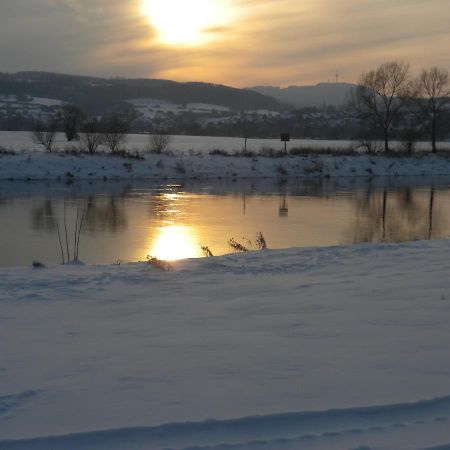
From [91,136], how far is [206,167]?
9326 millimetres

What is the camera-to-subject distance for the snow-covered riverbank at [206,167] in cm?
3725

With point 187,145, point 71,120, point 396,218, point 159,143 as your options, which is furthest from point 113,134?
point 396,218

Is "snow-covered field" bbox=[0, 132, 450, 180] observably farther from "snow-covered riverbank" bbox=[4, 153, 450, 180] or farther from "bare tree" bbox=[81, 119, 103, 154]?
"bare tree" bbox=[81, 119, 103, 154]

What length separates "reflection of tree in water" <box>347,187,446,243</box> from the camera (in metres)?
16.4

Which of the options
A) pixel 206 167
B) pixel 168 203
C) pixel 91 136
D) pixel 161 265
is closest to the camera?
pixel 161 265

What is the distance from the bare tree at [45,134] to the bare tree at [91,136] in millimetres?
2344

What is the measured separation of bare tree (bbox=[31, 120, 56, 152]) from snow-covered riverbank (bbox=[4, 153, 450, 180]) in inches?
199

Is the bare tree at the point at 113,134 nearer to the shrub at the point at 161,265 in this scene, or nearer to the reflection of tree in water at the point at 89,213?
the reflection of tree in water at the point at 89,213

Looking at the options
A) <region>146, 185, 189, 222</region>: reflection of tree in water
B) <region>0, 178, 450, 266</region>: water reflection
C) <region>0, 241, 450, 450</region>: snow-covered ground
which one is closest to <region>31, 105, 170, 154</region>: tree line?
<region>0, 178, 450, 266</region>: water reflection

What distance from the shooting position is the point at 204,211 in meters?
22.2

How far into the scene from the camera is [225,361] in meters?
5.18

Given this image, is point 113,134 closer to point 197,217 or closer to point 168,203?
point 168,203

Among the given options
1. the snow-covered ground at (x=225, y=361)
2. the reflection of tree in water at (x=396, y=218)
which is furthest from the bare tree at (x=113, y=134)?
the snow-covered ground at (x=225, y=361)

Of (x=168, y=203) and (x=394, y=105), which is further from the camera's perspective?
(x=394, y=105)
